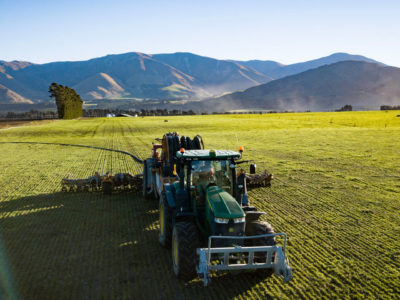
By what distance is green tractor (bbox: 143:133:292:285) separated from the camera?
6996 millimetres

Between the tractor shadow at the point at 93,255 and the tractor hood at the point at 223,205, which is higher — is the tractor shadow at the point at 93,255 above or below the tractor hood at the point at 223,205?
below

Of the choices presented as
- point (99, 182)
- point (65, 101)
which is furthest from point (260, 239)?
point (65, 101)

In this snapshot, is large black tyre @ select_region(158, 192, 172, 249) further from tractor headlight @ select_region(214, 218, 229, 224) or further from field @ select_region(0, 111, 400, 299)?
tractor headlight @ select_region(214, 218, 229, 224)

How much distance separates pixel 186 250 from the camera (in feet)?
24.2

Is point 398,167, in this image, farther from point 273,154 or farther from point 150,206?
point 150,206

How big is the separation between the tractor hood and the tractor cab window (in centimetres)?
53

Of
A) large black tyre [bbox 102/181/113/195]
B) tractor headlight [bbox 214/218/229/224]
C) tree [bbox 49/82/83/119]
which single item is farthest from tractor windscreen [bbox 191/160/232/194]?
tree [bbox 49/82/83/119]

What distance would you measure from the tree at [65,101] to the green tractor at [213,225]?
3167 inches

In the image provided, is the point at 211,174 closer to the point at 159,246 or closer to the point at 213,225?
the point at 213,225

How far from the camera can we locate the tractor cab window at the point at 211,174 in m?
8.61

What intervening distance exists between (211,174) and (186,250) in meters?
2.05

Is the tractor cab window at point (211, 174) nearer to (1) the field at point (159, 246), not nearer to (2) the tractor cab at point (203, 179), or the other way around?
(2) the tractor cab at point (203, 179)

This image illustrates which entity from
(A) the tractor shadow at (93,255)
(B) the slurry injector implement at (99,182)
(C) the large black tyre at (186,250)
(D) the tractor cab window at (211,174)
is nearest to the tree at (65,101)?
(B) the slurry injector implement at (99,182)

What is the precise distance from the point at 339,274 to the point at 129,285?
4.79 metres
